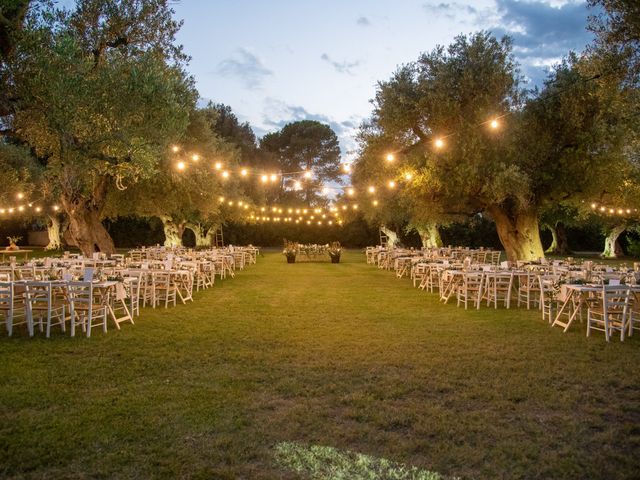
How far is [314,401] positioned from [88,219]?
43.5 feet

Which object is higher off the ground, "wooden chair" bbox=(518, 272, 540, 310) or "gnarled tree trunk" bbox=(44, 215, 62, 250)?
"gnarled tree trunk" bbox=(44, 215, 62, 250)

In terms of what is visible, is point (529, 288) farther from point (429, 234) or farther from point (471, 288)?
point (429, 234)

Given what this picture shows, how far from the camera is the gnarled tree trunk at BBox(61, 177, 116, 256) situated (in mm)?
15320

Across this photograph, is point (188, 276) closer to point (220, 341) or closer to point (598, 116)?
point (220, 341)

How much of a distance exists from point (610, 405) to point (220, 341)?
4.92 metres

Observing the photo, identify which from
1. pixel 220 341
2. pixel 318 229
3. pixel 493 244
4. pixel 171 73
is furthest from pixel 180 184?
Answer: pixel 493 244

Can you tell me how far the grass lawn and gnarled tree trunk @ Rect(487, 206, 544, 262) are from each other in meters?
7.69

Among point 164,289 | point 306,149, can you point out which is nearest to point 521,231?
point 164,289

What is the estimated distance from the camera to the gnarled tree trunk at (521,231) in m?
16.0

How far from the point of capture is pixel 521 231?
16094mm

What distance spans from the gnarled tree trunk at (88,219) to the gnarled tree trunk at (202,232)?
14134mm

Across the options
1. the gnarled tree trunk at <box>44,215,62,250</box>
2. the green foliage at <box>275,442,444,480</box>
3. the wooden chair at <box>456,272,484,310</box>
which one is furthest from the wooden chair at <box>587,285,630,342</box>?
the gnarled tree trunk at <box>44,215,62,250</box>

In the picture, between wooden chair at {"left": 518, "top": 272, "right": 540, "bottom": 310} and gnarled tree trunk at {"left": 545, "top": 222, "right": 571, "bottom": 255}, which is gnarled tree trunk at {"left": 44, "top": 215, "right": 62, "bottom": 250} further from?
gnarled tree trunk at {"left": 545, "top": 222, "right": 571, "bottom": 255}

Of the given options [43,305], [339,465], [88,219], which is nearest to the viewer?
[339,465]
